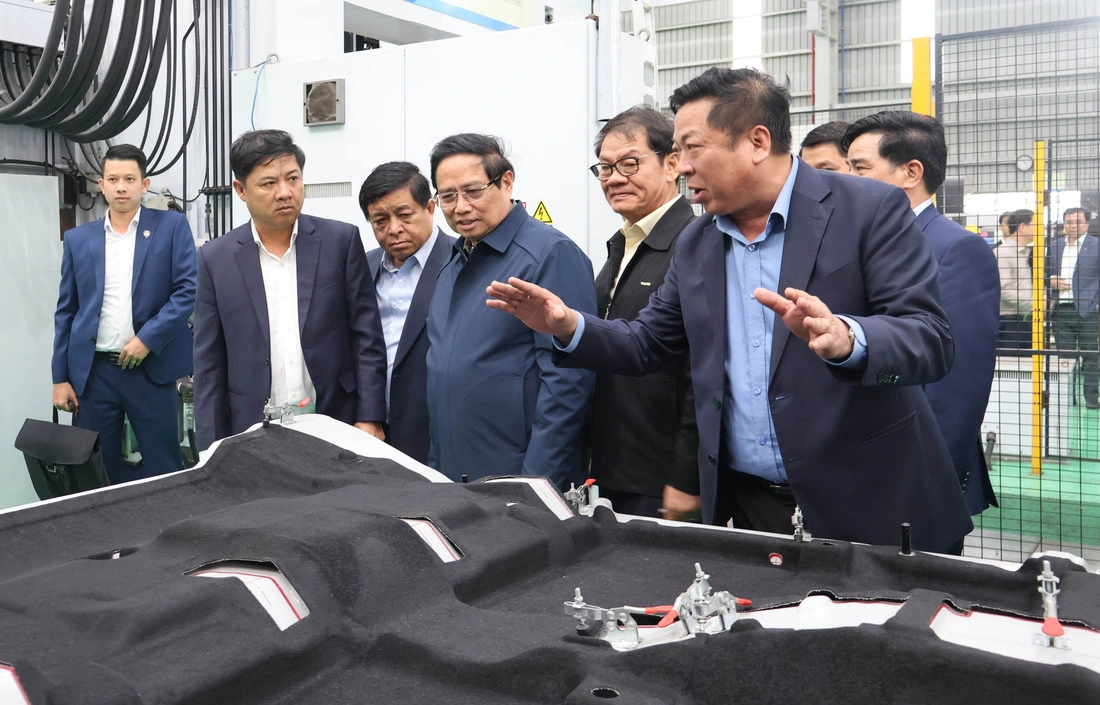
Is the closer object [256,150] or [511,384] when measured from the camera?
[511,384]

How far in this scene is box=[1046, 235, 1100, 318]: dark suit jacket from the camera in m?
3.64

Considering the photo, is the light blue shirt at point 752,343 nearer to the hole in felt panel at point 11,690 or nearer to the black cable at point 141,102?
the hole in felt panel at point 11,690

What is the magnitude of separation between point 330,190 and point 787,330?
118 inches

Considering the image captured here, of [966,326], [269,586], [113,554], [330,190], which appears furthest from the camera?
[330,190]

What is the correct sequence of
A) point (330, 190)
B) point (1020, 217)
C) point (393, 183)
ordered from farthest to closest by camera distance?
point (330, 190) → point (1020, 217) → point (393, 183)

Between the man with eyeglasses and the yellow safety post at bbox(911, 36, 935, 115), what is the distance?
2.12m

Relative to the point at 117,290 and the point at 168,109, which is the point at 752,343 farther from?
the point at 168,109

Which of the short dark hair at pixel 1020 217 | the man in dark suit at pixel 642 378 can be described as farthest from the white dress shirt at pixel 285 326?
the short dark hair at pixel 1020 217

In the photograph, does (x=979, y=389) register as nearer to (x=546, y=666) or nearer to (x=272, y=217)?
(x=546, y=666)

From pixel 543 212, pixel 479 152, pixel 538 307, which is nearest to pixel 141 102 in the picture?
pixel 543 212

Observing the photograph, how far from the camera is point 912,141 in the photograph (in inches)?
91.4

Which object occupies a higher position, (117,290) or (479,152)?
(479,152)

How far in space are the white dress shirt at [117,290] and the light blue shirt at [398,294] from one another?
1281mm

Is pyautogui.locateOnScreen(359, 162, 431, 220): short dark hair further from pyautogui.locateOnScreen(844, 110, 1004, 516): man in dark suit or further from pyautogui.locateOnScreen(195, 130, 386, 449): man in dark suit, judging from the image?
pyautogui.locateOnScreen(844, 110, 1004, 516): man in dark suit
